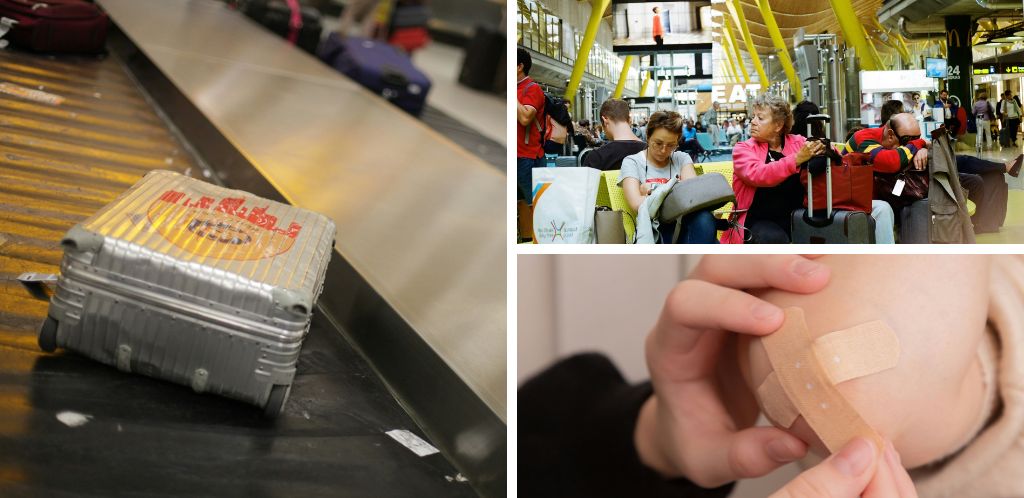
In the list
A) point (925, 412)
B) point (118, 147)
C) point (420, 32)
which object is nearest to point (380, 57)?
point (420, 32)

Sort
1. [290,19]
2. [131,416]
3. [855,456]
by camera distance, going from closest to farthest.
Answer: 1. [131,416]
2. [855,456]
3. [290,19]

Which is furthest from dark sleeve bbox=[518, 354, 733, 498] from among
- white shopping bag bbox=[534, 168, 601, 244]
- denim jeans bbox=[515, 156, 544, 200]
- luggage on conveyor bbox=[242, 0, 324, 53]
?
luggage on conveyor bbox=[242, 0, 324, 53]

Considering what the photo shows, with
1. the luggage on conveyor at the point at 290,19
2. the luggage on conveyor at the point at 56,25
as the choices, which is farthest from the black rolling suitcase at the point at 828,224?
the luggage on conveyor at the point at 290,19

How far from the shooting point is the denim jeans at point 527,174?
2342 millimetres

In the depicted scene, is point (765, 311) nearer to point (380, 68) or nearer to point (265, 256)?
point (265, 256)

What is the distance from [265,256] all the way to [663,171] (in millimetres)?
1060

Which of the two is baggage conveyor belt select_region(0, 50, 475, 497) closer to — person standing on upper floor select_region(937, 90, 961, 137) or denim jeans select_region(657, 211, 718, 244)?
denim jeans select_region(657, 211, 718, 244)

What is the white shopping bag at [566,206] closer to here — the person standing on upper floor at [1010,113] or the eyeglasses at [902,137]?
the eyeglasses at [902,137]

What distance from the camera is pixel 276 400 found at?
210 cm

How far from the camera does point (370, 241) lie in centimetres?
281

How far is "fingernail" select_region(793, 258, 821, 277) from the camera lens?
7.18 feet

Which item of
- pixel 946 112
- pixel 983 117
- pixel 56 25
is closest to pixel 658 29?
pixel 946 112

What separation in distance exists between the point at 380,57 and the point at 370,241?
1.98 metres

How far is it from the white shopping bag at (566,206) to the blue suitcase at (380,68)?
1837 mm
